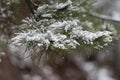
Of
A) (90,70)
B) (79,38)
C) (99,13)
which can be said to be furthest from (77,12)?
(90,70)

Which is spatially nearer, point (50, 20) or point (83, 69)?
point (50, 20)

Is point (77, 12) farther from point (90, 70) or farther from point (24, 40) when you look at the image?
point (90, 70)

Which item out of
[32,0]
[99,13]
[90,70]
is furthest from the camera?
[90,70]

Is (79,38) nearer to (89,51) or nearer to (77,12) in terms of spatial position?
(89,51)

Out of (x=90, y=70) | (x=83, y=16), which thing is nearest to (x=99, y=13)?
(x=83, y=16)

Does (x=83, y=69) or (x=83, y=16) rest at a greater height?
(x=83, y=16)

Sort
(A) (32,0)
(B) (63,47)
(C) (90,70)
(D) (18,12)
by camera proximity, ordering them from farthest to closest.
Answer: (C) (90,70) → (D) (18,12) → (A) (32,0) → (B) (63,47)

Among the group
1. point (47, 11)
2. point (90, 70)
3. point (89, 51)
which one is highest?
point (47, 11)
